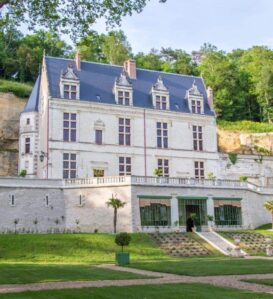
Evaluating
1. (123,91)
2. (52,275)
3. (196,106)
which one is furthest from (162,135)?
(52,275)

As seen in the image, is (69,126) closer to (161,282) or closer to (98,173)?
(98,173)

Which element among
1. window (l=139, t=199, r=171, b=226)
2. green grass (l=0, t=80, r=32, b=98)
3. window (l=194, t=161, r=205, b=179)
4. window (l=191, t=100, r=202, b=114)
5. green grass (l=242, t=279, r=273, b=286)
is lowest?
green grass (l=242, t=279, r=273, b=286)

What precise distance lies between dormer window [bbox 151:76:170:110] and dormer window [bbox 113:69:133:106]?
7.46 ft

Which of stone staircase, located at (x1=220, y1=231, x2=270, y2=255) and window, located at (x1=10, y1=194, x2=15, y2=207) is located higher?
window, located at (x1=10, y1=194, x2=15, y2=207)

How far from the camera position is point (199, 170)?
42.6 meters

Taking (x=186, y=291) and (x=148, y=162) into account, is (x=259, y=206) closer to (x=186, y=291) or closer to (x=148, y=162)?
(x=148, y=162)

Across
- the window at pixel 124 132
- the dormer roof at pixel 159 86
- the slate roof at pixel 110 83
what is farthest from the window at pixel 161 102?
the window at pixel 124 132

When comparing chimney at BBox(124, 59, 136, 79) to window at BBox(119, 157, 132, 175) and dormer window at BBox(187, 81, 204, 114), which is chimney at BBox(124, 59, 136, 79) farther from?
window at BBox(119, 157, 132, 175)

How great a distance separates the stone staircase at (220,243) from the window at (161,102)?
13.3 m

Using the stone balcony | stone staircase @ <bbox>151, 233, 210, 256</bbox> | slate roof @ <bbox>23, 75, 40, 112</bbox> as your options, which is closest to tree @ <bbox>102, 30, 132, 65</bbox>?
slate roof @ <bbox>23, 75, 40, 112</bbox>

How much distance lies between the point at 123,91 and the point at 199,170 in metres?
9.45

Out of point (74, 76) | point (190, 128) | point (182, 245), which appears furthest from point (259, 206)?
point (74, 76)

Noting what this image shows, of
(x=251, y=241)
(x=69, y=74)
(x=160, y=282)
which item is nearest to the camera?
(x=160, y=282)

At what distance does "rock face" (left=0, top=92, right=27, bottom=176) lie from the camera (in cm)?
4725
